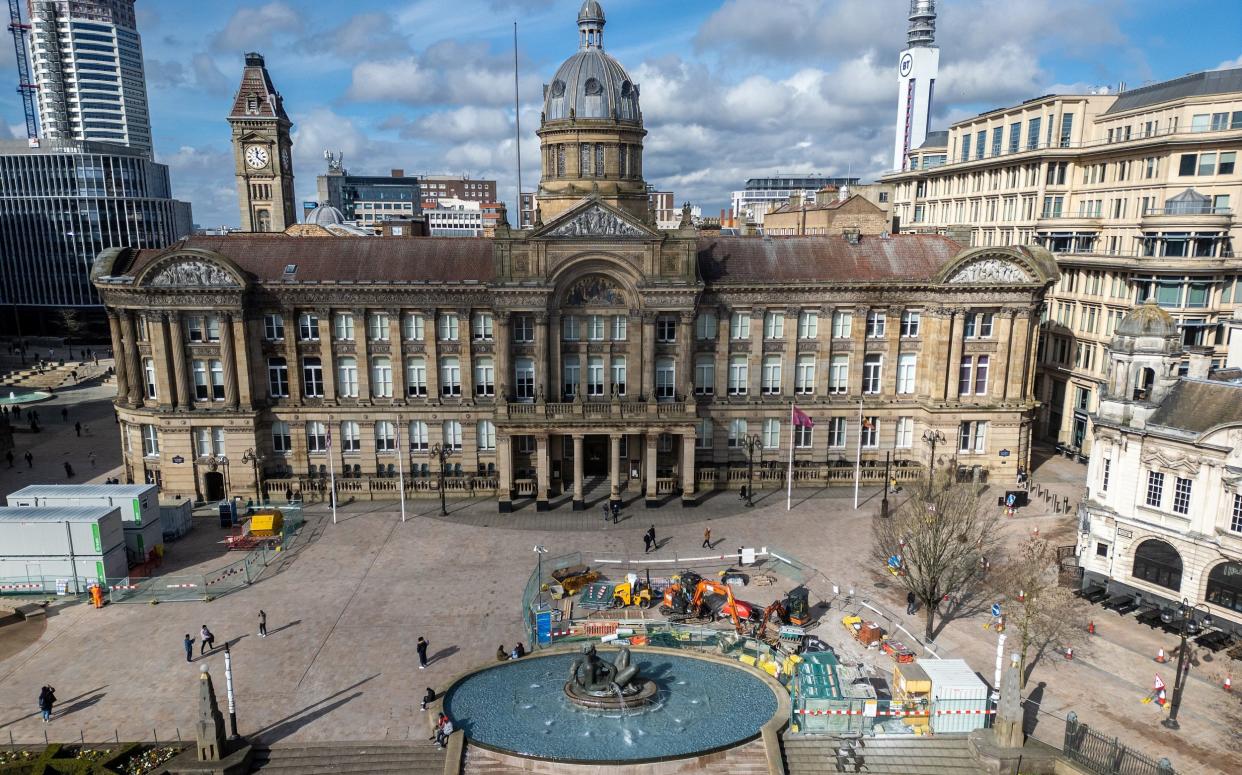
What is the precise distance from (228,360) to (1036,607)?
53369mm

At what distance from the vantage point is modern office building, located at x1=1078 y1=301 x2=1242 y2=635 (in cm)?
3753

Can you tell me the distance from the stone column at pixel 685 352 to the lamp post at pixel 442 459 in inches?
711

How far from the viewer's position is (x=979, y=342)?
193ft

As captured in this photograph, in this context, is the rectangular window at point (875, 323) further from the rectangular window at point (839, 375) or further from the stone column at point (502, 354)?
the stone column at point (502, 354)

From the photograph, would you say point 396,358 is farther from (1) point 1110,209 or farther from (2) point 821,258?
(1) point 1110,209

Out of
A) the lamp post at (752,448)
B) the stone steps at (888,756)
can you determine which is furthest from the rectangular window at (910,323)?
the stone steps at (888,756)

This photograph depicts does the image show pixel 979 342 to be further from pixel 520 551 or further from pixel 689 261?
pixel 520 551

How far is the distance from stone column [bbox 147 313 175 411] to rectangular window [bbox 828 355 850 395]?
4940cm

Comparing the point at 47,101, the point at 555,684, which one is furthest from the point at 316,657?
the point at 47,101

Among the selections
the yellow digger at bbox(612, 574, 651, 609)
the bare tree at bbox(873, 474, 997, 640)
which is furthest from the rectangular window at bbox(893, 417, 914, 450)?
the yellow digger at bbox(612, 574, 651, 609)

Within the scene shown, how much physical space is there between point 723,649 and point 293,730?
61.6ft

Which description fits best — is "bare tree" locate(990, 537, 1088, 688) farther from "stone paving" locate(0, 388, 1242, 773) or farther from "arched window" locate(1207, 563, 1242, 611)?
"arched window" locate(1207, 563, 1242, 611)

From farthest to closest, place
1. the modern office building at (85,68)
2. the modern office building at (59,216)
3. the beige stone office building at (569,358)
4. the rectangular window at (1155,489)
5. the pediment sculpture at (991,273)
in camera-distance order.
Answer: the modern office building at (85,68)
the modern office building at (59,216)
the pediment sculpture at (991,273)
the beige stone office building at (569,358)
the rectangular window at (1155,489)

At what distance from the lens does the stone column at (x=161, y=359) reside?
2184 inches
